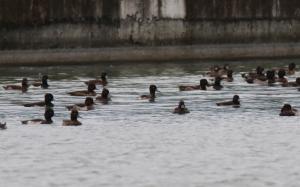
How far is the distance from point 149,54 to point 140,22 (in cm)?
219

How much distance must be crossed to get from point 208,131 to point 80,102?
29.4 ft

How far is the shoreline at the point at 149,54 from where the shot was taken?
199ft

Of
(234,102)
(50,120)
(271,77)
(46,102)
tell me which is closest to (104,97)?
(46,102)

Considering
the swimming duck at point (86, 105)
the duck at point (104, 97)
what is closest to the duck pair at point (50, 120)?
the swimming duck at point (86, 105)

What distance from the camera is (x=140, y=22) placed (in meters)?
62.8

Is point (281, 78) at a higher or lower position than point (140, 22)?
lower

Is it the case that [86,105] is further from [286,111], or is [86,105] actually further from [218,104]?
[286,111]

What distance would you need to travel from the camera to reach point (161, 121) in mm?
31859

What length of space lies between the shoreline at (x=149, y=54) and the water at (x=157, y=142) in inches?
712

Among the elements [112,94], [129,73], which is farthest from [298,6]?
[112,94]

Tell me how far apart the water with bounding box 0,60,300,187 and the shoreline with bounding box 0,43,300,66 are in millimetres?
18075

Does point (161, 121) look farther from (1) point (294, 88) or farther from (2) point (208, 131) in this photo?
(1) point (294, 88)

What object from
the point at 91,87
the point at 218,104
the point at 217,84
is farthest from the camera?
the point at 217,84

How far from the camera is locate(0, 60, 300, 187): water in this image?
2262 centimetres
